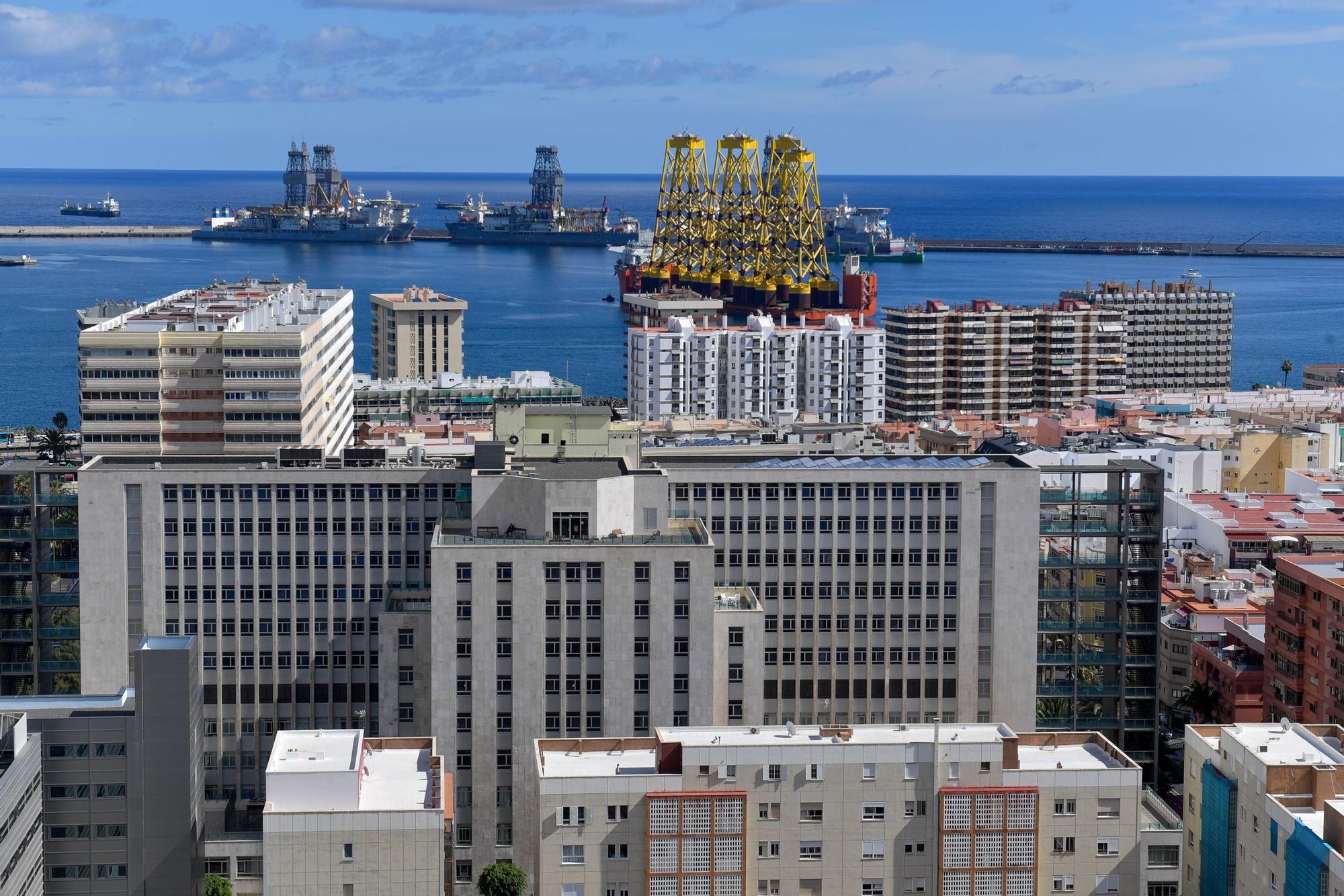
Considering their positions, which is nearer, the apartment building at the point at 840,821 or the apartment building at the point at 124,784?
the apartment building at the point at 840,821

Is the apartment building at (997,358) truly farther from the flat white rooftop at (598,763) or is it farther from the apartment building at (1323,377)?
the flat white rooftop at (598,763)

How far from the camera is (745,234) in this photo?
16575cm

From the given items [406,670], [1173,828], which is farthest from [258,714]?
[1173,828]

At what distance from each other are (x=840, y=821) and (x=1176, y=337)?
3662 inches

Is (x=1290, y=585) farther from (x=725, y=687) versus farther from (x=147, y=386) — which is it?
(x=147, y=386)

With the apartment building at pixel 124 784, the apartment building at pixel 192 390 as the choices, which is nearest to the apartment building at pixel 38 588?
the apartment building at pixel 124 784

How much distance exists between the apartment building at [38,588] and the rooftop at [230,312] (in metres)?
16.6

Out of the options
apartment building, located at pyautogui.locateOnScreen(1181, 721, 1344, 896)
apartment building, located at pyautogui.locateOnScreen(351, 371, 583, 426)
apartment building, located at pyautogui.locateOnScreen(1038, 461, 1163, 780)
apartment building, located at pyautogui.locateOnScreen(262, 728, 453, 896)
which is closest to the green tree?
apartment building, located at pyautogui.locateOnScreen(262, 728, 453, 896)

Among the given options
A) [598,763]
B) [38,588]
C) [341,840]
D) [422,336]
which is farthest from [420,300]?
[341,840]

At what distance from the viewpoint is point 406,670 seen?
39594mm

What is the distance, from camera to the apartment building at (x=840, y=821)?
30.4m

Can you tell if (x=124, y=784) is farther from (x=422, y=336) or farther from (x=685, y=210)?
(x=685, y=210)

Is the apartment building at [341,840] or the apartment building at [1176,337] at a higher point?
the apartment building at [1176,337]

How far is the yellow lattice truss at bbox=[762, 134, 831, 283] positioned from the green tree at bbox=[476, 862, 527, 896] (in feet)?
417
